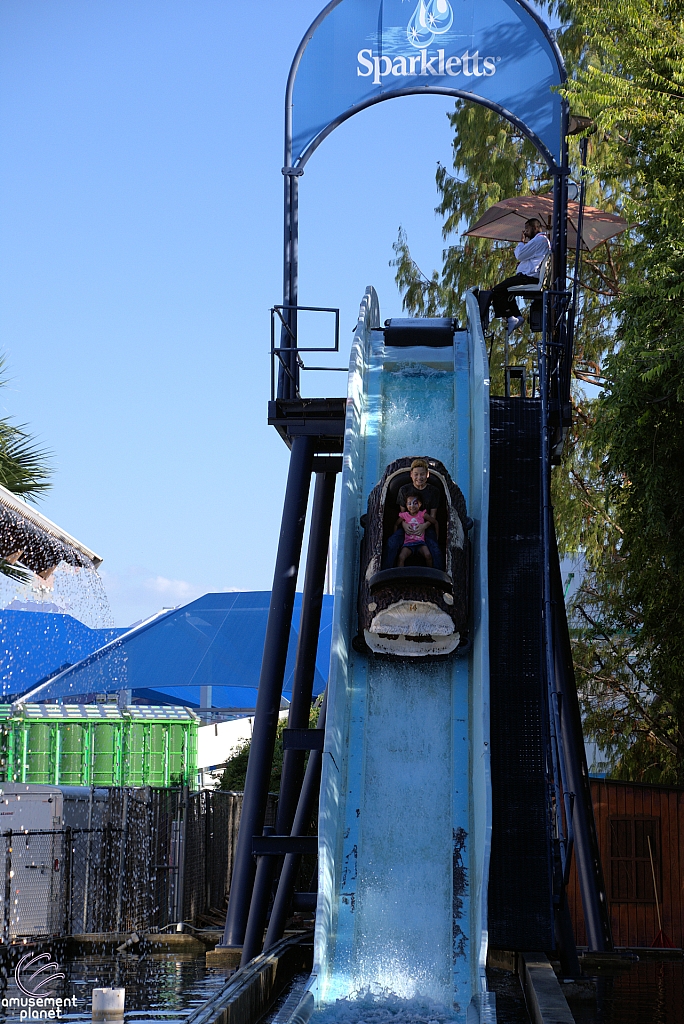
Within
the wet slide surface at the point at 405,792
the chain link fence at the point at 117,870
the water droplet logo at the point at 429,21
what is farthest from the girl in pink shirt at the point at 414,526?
the water droplet logo at the point at 429,21

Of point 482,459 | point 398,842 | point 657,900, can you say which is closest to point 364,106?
point 482,459

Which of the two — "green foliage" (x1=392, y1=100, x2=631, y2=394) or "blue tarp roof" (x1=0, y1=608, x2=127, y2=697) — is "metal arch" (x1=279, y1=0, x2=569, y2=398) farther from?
"blue tarp roof" (x1=0, y1=608, x2=127, y2=697)

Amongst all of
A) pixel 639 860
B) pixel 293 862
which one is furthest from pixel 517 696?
pixel 639 860

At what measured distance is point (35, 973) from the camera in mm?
10336

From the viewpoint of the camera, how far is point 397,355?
10.7 metres

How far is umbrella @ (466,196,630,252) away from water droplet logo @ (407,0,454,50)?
3387 millimetres

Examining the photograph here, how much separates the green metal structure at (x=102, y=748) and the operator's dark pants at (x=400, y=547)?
15.4 meters

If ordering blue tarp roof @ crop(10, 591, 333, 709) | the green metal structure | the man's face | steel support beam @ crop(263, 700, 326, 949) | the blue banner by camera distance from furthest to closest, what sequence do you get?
blue tarp roof @ crop(10, 591, 333, 709)
the green metal structure
the blue banner
steel support beam @ crop(263, 700, 326, 949)
the man's face

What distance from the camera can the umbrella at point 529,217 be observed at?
49.4 feet

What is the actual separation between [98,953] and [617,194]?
47.5ft

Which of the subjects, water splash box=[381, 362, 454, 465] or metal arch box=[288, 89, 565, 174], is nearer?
water splash box=[381, 362, 454, 465]

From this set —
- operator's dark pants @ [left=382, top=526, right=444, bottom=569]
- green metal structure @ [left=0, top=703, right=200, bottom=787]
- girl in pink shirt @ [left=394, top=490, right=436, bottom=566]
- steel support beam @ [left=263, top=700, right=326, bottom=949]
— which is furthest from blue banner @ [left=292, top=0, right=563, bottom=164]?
green metal structure @ [left=0, top=703, right=200, bottom=787]

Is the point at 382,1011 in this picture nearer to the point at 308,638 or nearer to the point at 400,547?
the point at 400,547

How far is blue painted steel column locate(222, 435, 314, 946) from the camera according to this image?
1013cm
